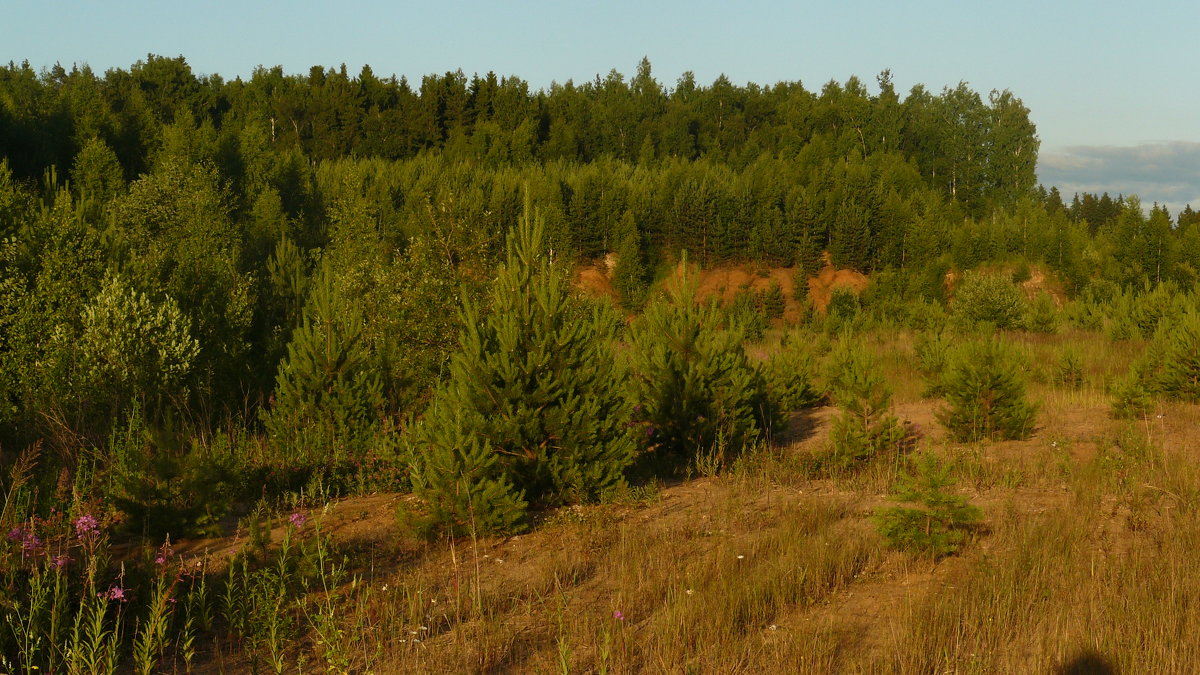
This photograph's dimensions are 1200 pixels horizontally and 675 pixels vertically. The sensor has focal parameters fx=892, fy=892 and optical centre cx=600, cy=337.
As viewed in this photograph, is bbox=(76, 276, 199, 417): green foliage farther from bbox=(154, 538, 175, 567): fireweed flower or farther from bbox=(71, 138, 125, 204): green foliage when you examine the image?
bbox=(71, 138, 125, 204): green foliage

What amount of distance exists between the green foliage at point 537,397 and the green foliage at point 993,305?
33104 millimetres

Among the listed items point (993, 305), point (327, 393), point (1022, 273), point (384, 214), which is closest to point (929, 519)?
point (327, 393)

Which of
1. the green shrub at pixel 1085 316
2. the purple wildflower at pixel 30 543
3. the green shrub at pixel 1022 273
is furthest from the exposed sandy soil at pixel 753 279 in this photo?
the purple wildflower at pixel 30 543

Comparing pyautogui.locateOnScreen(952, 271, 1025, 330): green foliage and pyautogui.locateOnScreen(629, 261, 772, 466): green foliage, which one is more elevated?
pyautogui.locateOnScreen(629, 261, 772, 466): green foliage

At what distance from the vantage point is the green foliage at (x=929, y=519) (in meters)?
6.39

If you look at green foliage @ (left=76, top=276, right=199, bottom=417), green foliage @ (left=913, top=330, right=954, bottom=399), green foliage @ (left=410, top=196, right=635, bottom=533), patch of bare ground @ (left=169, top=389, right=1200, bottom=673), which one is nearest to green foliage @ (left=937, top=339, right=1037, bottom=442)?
patch of bare ground @ (left=169, top=389, right=1200, bottom=673)

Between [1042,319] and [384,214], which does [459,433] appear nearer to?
[1042,319]

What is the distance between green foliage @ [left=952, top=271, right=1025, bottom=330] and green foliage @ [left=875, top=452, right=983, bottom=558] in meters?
33.9

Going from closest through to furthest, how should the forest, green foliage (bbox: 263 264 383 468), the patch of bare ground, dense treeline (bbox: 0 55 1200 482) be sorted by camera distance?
the patch of bare ground, the forest, green foliage (bbox: 263 264 383 468), dense treeline (bbox: 0 55 1200 482)

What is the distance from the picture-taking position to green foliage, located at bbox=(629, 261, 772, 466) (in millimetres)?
11578

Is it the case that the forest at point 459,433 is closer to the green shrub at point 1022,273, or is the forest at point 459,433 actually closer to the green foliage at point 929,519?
the green foliage at point 929,519

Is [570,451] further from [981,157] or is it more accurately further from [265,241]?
[981,157]

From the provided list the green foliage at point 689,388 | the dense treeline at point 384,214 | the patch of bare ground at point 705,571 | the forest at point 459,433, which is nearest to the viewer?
the patch of bare ground at point 705,571

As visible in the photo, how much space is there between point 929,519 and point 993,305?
36.2 meters
